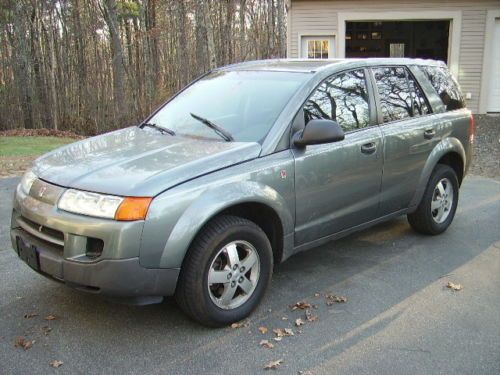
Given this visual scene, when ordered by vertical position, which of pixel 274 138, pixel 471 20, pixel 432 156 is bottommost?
pixel 432 156

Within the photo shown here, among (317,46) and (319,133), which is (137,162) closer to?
(319,133)

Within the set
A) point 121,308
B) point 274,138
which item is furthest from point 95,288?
point 274,138

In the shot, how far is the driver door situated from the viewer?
155 inches

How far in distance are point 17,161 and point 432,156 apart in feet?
25.0

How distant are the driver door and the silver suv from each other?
0.04ft

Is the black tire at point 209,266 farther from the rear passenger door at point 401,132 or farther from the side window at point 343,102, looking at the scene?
the rear passenger door at point 401,132

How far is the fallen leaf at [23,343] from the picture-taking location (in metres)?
3.28

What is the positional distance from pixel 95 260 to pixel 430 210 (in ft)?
11.4

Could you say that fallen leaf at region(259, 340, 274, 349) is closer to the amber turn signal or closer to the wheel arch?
the wheel arch

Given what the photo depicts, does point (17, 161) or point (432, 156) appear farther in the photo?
point (17, 161)

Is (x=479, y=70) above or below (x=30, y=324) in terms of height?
above

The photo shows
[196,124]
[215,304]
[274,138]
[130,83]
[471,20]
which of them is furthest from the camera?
[130,83]

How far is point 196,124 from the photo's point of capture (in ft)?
13.8

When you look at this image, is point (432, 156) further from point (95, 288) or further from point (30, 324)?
point (30, 324)
